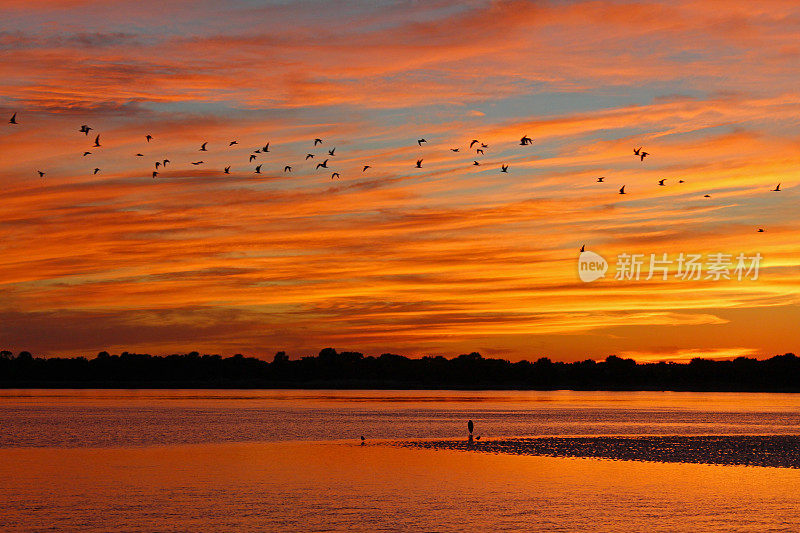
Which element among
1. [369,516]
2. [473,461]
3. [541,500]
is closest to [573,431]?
[473,461]

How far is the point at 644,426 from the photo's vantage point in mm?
94250

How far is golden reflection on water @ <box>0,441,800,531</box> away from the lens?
36.2 meters

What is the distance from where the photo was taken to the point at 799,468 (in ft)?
173

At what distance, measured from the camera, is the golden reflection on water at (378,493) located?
36.2m

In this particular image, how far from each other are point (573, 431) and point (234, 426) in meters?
31.4

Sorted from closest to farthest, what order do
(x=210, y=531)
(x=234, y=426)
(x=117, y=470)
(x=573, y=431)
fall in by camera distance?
(x=210, y=531) → (x=117, y=470) → (x=573, y=431) → (x=234, y=426)

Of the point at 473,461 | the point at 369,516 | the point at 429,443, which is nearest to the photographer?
the point at 369,516

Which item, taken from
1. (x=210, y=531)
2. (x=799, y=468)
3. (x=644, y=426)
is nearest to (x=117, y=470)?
(x=210, y=531)

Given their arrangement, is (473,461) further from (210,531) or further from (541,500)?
(210,531)

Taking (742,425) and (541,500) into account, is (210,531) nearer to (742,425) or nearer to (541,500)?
(541,500)

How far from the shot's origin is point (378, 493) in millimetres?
44000

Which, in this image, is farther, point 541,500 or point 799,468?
point 799,468

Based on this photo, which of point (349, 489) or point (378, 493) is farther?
point (349, 489)

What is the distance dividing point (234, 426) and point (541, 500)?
55.9 meters
